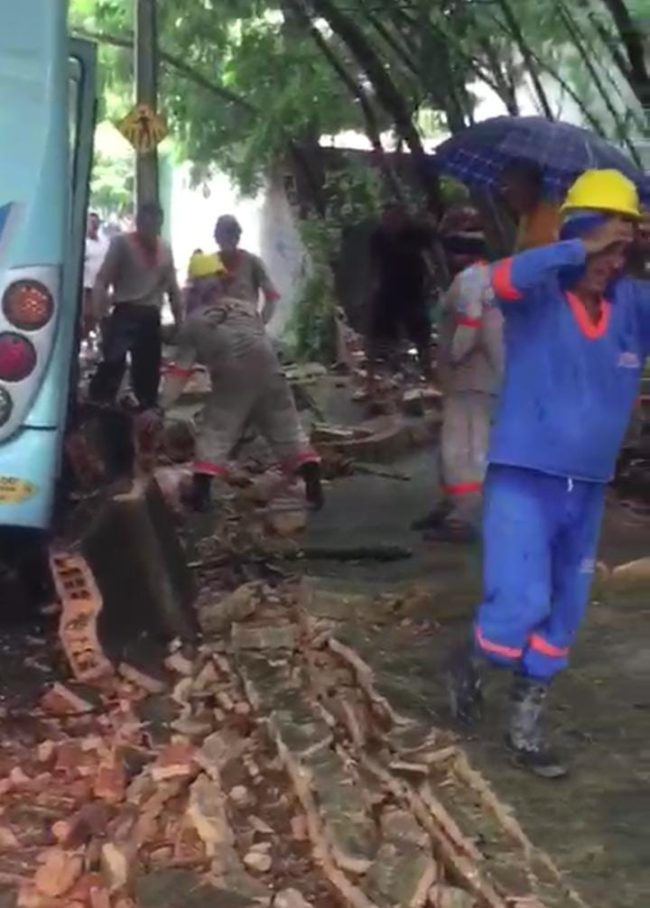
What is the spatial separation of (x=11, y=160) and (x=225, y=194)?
84.8 ft

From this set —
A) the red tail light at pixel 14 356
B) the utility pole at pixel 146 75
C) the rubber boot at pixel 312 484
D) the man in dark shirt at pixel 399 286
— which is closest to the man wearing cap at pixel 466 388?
the rubber boot at pixel 312 484

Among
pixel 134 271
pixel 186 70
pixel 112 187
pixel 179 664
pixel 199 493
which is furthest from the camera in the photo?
pixel 112 187

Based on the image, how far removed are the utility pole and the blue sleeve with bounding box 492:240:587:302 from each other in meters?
11.8

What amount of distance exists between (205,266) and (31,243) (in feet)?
13.9

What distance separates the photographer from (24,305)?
251 inches

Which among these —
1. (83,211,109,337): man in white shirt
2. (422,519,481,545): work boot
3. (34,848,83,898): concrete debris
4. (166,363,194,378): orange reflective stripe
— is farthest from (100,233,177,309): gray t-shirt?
(34,848,83,898): concrete debris

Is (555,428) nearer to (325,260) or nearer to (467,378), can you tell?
(467,378)

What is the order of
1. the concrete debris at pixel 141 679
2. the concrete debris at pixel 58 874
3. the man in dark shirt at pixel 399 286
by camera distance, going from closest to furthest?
the concrete debris at pixel 58 874, the concrete debris at pixel 141 679, the man in dark shirt at pixel 399 286

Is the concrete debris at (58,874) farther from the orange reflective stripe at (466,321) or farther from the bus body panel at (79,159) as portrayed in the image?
the orange reflective stripe at (466,321)

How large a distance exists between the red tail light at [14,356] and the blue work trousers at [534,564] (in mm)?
1706

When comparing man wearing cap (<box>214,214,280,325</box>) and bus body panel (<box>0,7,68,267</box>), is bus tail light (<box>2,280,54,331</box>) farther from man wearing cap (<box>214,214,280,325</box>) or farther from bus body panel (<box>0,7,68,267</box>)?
man wearing cap (<box>214,214,280,325</box>)

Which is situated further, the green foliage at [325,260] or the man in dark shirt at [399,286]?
the green foliage at [325,260]

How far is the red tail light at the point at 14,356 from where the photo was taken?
251 inches

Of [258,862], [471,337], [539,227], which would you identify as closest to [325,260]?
[471,337]
